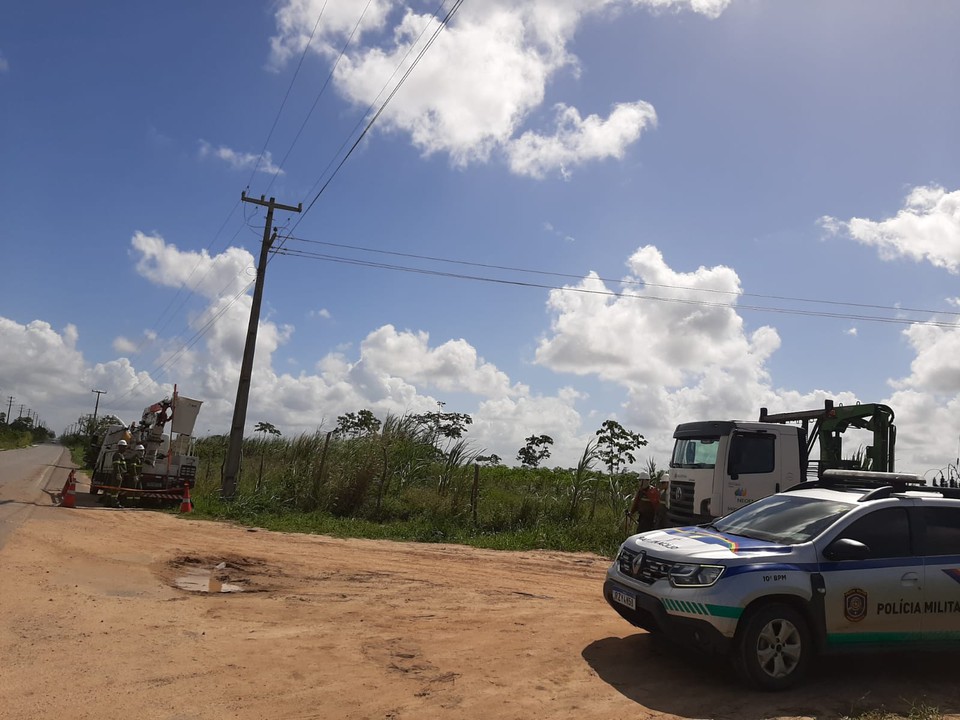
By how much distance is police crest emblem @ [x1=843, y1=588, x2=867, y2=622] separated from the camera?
632 centimetres

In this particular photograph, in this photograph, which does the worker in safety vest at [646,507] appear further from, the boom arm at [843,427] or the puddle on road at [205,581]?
the puddle on road at [205,581]

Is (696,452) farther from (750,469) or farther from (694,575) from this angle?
(694,575)

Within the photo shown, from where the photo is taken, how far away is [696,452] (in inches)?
561

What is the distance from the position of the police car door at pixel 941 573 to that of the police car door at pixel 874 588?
98mm

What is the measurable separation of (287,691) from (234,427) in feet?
56.6

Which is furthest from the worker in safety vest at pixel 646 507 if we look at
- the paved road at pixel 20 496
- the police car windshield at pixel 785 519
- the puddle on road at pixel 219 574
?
the paved road at pixel 20 496

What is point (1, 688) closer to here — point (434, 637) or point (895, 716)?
point (434, 637)

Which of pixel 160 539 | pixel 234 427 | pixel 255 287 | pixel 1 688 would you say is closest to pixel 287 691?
pixel 1 688

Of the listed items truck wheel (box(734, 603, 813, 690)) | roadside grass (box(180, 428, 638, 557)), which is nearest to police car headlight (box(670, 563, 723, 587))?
truck wheel (box(734, 603, 813, 690))

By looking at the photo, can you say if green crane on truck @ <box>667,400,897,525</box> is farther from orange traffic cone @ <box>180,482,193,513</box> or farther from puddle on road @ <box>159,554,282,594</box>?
orange traffic cone @ <box>180,482,193,513</box>

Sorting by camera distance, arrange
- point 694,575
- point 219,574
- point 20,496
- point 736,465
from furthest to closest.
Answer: point 20,496
point 736,465
point 219,574
point 694,575

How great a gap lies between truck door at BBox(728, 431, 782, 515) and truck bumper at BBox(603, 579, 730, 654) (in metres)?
7.07

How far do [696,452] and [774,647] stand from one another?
828 cm

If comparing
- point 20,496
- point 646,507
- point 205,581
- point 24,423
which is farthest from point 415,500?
point 24,423
